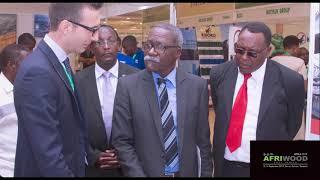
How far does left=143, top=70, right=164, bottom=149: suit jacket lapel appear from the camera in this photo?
2400 mm

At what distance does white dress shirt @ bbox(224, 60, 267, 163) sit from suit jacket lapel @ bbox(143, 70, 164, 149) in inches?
17.5

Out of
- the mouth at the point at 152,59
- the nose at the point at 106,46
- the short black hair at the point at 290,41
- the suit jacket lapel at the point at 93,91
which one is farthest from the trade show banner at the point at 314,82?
the short black hair at the point at 290,41

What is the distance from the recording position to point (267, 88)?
2500 millimetres

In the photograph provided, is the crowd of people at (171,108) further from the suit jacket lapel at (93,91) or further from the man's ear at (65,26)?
the suit jacket lapel at (93,91)

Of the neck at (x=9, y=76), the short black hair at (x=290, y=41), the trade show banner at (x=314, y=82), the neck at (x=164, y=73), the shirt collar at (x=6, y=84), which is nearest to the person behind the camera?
the trade show banner at (x=314, y=82)

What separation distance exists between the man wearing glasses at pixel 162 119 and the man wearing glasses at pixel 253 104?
0.42 ft

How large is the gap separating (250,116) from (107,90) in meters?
1.02

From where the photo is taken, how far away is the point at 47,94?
6.41ft

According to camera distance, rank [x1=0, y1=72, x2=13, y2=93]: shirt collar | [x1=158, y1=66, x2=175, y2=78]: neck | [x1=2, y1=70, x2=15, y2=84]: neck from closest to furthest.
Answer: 1. [x1=158, y1=66, x2=175, y2=78]: neck
2. [x1=0, y1=72, x2=13, y2=93]: shirt collar
3. [x1=2, y1=70, x2=15, y2=84]: neck

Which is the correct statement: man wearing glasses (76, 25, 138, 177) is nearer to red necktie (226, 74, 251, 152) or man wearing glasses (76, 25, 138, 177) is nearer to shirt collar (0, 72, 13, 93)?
shirt collar (0, 72, 13, 93)

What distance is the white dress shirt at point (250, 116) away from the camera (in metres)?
2.48

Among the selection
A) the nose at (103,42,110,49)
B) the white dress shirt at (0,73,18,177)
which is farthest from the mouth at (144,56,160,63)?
the white dress shirt at (0,73,18,177)

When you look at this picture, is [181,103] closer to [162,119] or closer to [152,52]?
[162,119]

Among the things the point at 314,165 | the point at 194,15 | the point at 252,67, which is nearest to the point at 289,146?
the point at 314,165
